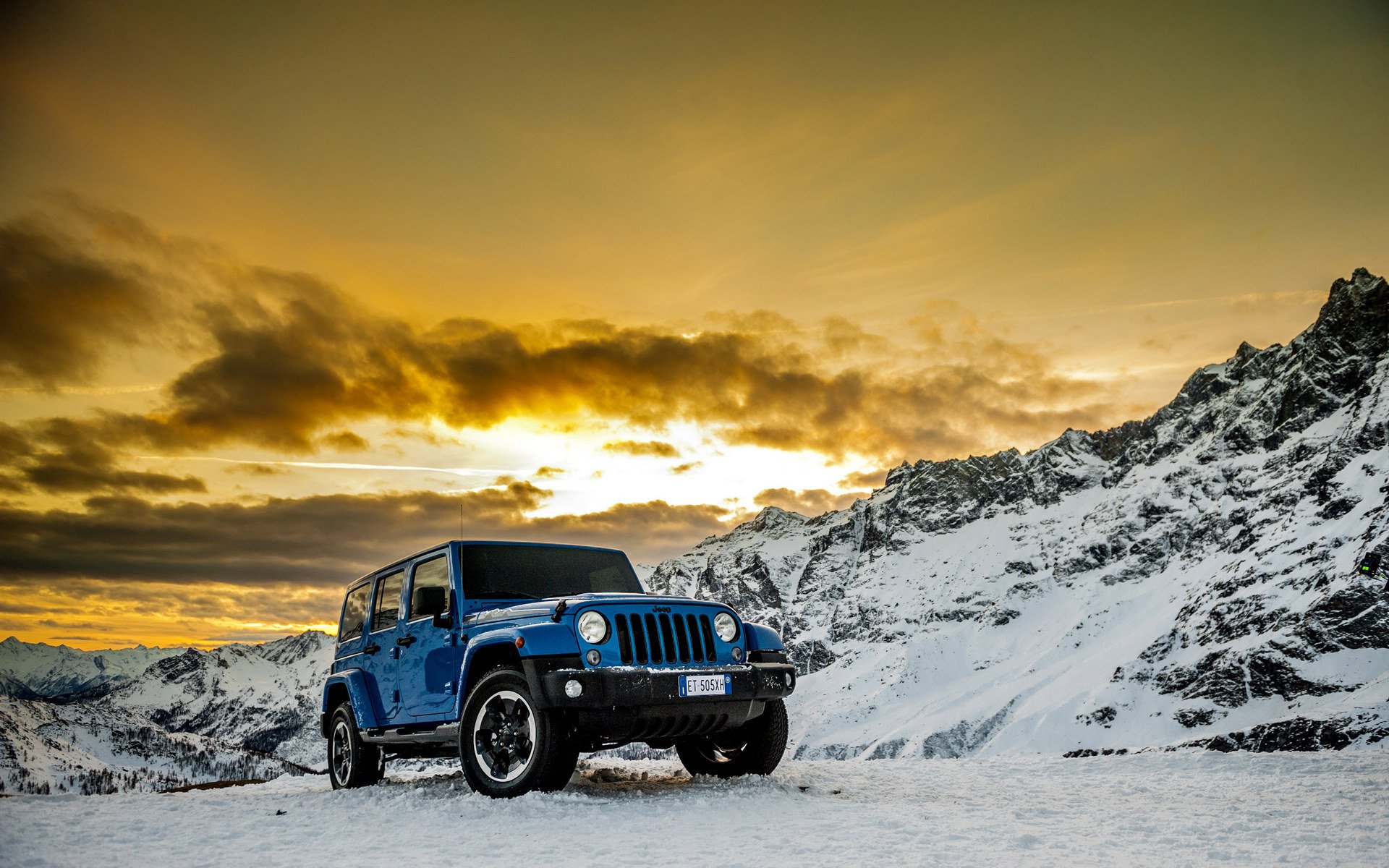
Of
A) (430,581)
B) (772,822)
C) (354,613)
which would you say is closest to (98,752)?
(354,613)

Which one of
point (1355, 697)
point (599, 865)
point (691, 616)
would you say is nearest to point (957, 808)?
point (691, 616)

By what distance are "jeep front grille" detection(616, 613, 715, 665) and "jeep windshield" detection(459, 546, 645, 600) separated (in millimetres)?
1602

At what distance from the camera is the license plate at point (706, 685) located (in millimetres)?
8227

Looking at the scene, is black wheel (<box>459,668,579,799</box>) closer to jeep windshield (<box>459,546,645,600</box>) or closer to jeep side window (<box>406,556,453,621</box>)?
jeep side window (<box>406,556,453,621</box>)

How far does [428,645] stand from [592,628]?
8.43 feet

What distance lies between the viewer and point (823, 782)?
32.7 ft

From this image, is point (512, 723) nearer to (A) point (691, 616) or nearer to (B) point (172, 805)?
(A) point (691, 616)

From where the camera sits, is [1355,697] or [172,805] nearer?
[172,805]

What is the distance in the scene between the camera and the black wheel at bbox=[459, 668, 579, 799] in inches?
315

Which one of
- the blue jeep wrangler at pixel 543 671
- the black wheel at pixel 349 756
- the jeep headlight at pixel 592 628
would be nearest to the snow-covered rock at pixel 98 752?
the black wheel at pixel 349 756

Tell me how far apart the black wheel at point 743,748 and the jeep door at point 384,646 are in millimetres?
3250

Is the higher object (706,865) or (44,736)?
(706,865)

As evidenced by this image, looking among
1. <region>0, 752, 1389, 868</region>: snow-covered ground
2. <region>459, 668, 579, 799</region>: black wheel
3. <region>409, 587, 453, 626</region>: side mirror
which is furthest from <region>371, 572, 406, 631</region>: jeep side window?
<region>459, 668, 579, 799</region>: black wheel

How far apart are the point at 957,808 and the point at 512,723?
3950 millimetres
